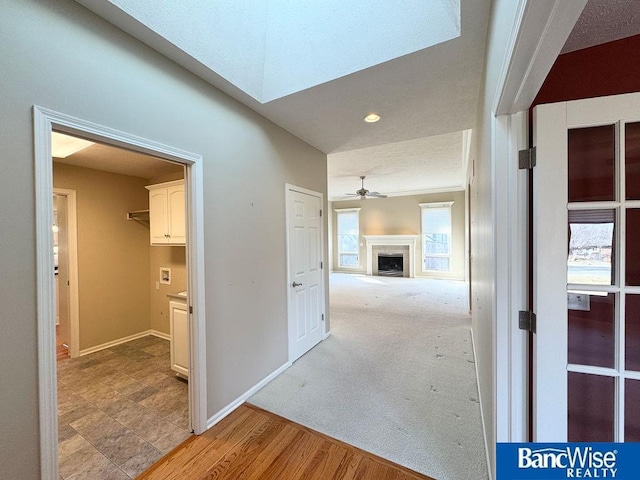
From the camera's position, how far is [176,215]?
327 cm

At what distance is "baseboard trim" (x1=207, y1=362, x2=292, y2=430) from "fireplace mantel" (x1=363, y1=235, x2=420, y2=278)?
6.51 m

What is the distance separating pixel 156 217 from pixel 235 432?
9.19ft

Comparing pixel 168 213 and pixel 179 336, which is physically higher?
pixel 168 213

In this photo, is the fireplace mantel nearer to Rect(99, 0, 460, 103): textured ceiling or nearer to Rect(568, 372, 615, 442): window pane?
Rect(99, 0, 460, 103): textured ceiling

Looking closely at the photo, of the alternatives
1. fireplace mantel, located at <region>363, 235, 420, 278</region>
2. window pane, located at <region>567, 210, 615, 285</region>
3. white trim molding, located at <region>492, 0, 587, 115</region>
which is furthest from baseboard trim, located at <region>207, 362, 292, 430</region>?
fireplace mantel, located at <region>363, 235, 420, 278</region>

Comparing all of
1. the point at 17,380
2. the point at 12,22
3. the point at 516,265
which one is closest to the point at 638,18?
the point at 516,265

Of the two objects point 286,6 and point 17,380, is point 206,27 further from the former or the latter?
point 17,380

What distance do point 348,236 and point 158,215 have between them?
7.05m

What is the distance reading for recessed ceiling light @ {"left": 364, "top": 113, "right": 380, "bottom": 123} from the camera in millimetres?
2508

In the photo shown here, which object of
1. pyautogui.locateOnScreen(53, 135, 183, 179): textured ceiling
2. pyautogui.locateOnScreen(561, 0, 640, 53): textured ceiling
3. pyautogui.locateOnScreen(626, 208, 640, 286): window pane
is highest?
pyautogui.locateOnScreen(53, 135, 183, 179): textured ceiling

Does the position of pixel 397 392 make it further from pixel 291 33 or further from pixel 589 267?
pixel 291 33

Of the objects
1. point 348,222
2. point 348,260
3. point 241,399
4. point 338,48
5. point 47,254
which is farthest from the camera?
point 348,260

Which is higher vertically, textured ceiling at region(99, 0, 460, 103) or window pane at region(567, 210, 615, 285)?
textured ceiling at region(99, 0, 460, 103)

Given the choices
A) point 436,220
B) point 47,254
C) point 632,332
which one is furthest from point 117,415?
point 436,220
